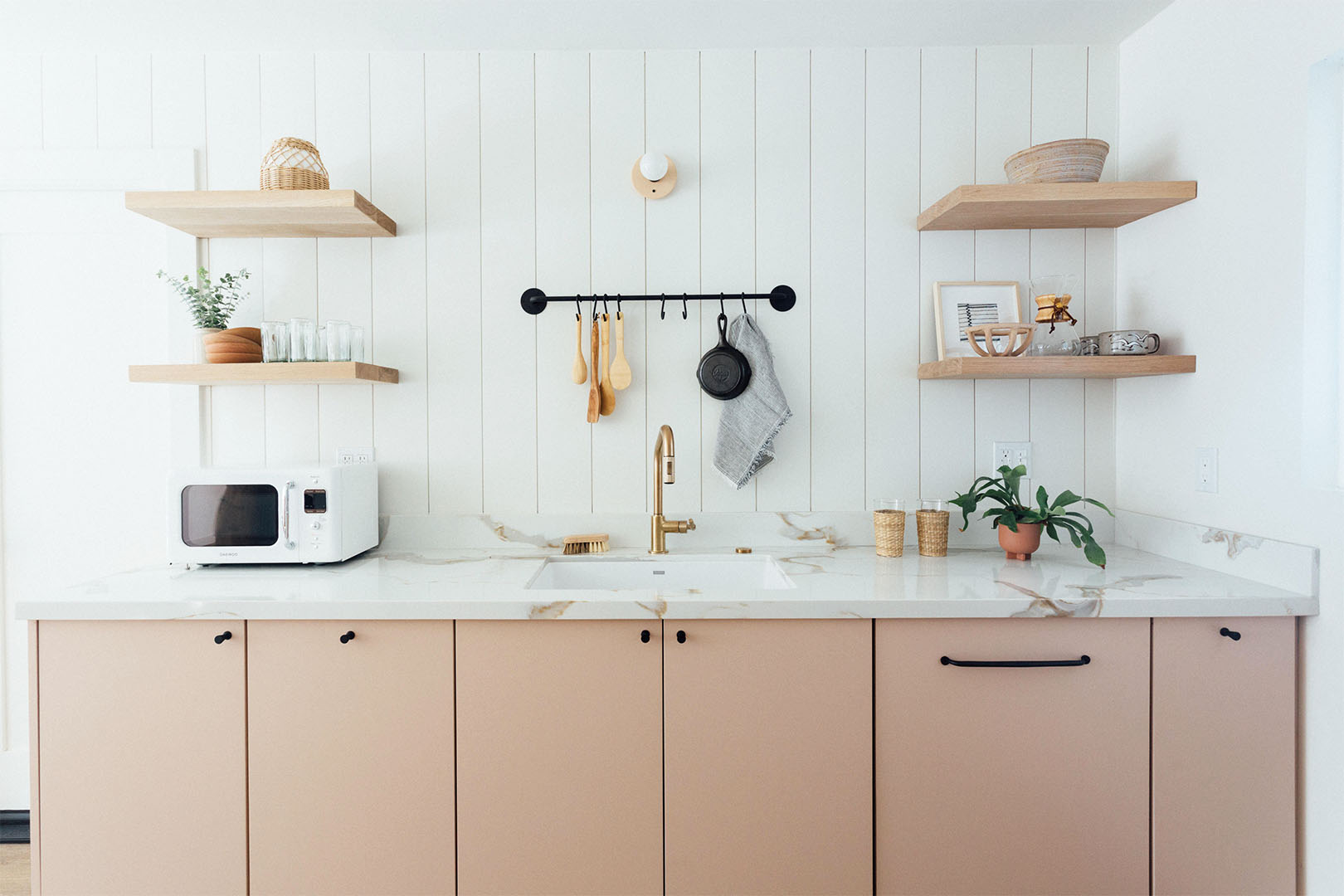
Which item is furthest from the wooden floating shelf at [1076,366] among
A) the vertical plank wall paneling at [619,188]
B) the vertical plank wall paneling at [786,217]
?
the vertical plank wall paneling at [619,188]

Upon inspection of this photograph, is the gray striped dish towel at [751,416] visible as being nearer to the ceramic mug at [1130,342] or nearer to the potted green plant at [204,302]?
the ceramic mug at [1130,342]

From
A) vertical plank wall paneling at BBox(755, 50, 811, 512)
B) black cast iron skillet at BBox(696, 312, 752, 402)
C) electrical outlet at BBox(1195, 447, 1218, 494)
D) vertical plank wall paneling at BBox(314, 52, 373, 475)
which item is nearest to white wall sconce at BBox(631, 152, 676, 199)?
vertical plank wall paneling at BBox(755, 50, 811, 512)

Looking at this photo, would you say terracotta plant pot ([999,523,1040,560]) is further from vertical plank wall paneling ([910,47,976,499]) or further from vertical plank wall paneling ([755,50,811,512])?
vertical plank wall paneling ([755,50,811,512])

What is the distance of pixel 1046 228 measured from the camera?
2076mm

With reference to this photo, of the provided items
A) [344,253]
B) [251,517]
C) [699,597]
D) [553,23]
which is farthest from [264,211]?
[699,597]

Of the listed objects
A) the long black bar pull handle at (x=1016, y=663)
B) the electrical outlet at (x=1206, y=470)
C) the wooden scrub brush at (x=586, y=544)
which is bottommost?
the long black bar pull handle at (x=1016, y=663)

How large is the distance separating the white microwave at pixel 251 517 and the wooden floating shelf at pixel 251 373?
24cm

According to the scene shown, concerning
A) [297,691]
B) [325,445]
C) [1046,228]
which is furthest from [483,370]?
[1046,228]

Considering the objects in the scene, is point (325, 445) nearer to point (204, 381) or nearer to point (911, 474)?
point (204, 381)

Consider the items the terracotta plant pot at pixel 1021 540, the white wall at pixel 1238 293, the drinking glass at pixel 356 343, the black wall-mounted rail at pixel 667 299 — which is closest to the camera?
the white wall at pixel 1238 293

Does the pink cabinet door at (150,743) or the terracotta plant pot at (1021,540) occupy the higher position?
the terracotta plant pot at (1021,540)

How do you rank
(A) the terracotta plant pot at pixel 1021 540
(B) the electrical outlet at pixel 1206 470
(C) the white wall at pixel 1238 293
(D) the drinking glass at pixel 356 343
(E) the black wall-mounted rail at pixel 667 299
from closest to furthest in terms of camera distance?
(C) the white wall at pixel 1238 293
(B) the electrical outlet at pixel 1206 470
(A) the terracotta plant pot at pixel 1021 540
(D) the drinking glass at pixel 356 343
(E) the black wall-mounted rail at pixel 667 299

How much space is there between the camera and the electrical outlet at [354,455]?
82.2 inches

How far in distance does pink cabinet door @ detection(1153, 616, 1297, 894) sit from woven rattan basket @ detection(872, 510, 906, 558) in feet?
1.92
